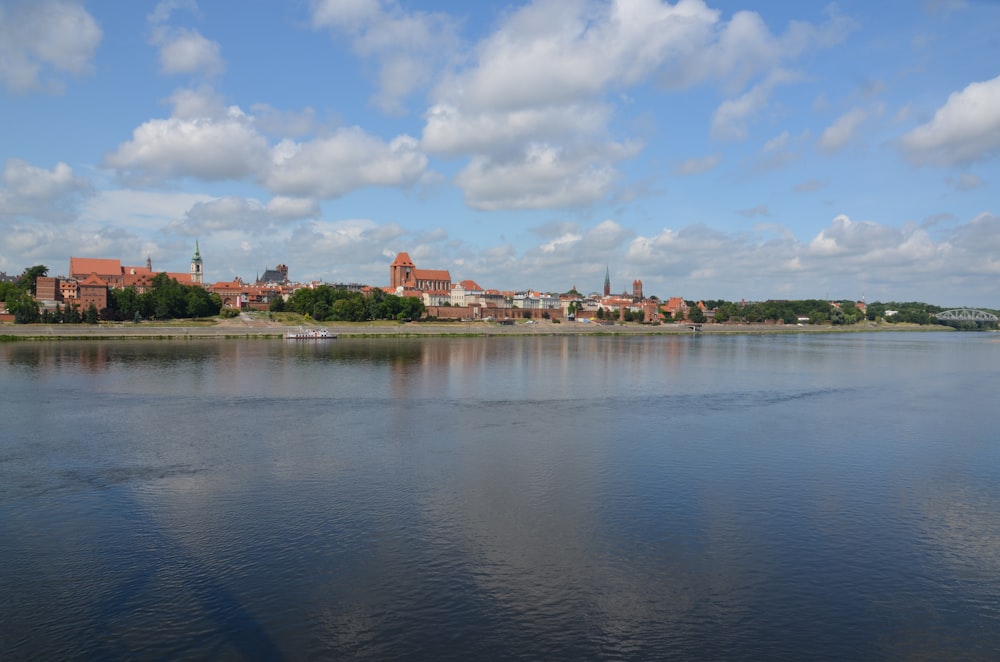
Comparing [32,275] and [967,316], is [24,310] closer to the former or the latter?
[32,275]

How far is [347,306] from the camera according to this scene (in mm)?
73500

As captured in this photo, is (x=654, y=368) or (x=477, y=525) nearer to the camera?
(x=477, y=525)

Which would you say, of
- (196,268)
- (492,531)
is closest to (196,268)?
(196,268)

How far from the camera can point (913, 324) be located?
138 m

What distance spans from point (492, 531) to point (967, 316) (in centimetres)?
16208

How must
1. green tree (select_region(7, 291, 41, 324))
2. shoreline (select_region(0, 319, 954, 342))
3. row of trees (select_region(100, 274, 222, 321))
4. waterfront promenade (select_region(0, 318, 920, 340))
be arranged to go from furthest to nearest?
row of trees (select_region(100, 274, 222, 321)) → green tree (select_region(7, 291, 41, 324)) → waterfront promenade (select_region(0, 318, 920, 340)) → shoreline (select_region(0, 319, 954, 342))

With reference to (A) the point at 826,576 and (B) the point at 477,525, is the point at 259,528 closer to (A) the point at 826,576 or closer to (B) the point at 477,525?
(B) the point at 477,525

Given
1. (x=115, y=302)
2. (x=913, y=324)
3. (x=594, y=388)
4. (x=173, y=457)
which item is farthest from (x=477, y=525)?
(x=913, y=324)

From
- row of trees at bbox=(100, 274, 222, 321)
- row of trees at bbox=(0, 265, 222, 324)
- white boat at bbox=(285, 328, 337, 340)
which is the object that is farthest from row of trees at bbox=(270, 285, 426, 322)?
white boat at bbox=(285, 328, 337, 340)

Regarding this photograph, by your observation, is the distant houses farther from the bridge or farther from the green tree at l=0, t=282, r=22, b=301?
the bridge

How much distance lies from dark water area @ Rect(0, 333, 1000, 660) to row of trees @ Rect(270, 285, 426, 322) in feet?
169

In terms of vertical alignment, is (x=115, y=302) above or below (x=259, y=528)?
above

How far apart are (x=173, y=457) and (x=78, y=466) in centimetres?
167

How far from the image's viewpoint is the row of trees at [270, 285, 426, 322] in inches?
2894
